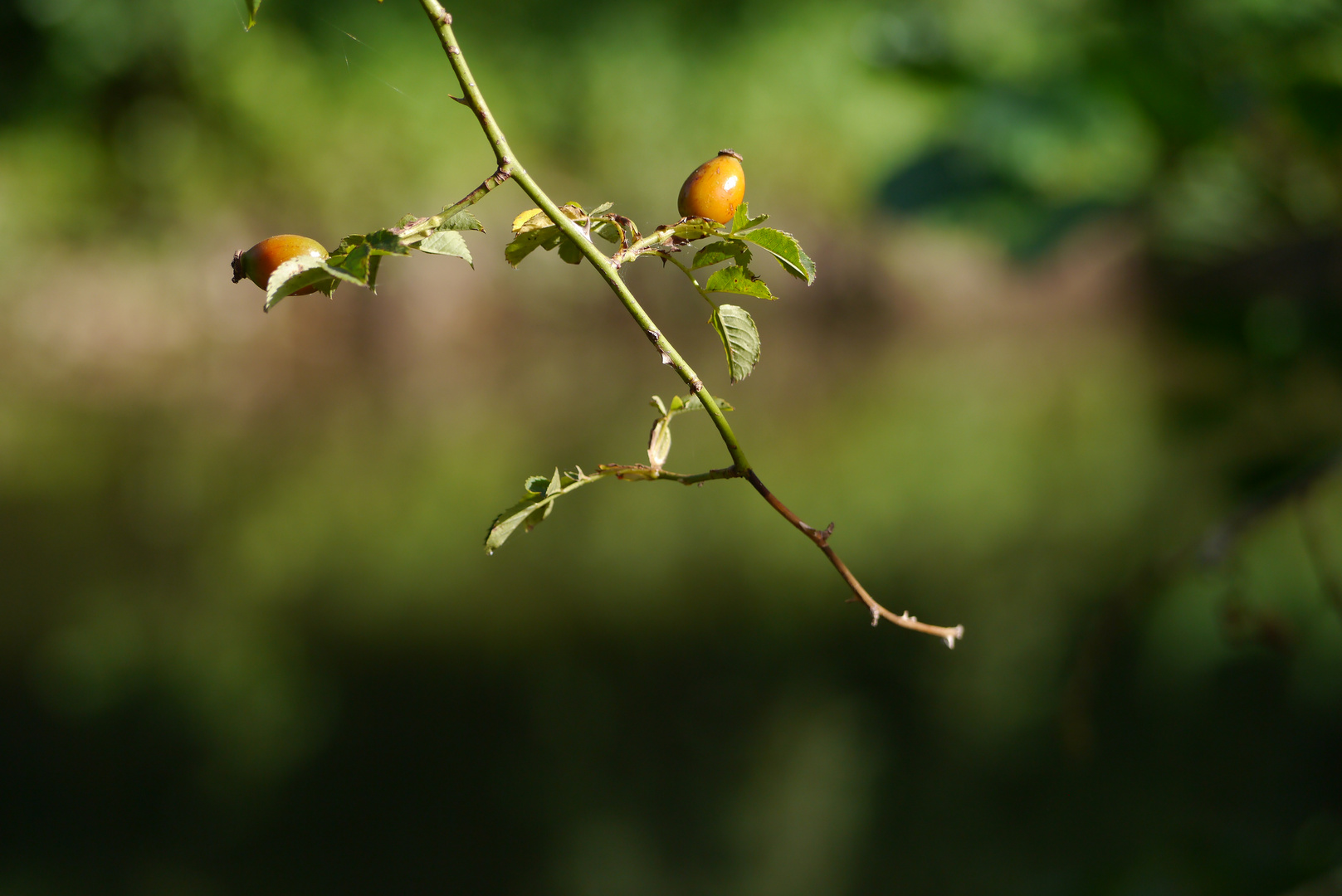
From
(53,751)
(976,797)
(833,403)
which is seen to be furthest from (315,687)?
(833,403)

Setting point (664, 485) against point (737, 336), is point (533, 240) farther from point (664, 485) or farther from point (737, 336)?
point (664, 485)

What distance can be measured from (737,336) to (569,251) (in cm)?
4

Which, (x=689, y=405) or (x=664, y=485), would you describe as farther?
(x=664, y=485)

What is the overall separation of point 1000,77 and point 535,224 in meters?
0.88

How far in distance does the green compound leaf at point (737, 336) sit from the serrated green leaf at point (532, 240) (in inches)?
1.5

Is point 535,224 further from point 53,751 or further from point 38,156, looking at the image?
point 38,156

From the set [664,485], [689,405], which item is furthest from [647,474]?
[664,485]

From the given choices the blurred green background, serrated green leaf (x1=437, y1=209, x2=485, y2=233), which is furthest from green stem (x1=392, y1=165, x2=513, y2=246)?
the blurred green background

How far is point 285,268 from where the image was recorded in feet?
0.71

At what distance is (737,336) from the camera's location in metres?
0.26

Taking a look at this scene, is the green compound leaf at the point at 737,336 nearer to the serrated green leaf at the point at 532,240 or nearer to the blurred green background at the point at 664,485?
the serrated green leaf at the point at 532,240

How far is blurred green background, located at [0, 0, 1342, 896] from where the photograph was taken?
0.94m

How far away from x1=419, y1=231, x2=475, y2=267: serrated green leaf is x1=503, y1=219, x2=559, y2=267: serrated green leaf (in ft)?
0.07

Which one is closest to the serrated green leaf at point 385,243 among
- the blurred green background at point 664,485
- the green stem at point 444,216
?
the green stem at point 444,216
